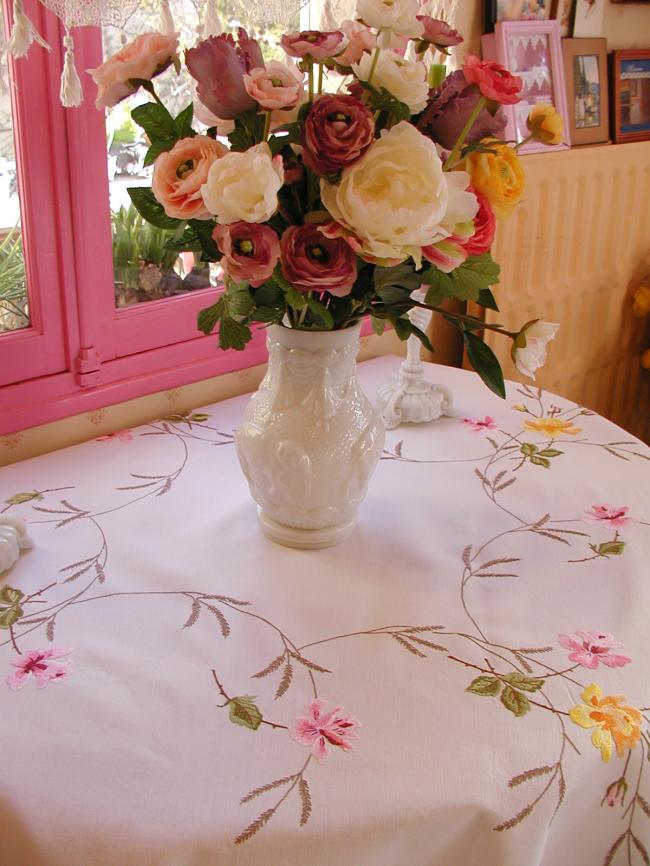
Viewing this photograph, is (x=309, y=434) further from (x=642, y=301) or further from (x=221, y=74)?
(x=642, y=301)

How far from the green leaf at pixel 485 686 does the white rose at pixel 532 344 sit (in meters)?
0.30

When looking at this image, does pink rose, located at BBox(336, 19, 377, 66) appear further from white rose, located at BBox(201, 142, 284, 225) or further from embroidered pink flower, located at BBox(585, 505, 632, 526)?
embroidered pink flower, located at BBox(585, 505, 632, 526)

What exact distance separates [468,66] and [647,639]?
564 mm

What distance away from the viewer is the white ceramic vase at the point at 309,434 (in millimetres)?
983

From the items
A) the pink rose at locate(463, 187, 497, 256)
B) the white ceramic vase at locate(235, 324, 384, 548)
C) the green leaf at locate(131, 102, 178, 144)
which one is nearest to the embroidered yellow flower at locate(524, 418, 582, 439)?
the white ceramic vase at locate(235, 324, 384, 548)

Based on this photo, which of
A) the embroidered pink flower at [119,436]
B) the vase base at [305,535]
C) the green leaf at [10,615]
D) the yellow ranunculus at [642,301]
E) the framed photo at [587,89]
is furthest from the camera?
the yellow ranunculus at [642,301]

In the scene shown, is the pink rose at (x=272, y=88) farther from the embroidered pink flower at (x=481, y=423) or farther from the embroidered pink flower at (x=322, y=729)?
the embroidered pink flower at (x=481, y=423)

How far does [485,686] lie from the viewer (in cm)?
83

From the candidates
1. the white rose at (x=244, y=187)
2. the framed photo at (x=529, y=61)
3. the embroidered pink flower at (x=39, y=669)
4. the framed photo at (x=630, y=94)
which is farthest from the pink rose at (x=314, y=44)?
the framed photo at (x=630, y=94)

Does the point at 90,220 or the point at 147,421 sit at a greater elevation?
the point at 90,220

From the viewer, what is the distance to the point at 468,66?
0.85 meters

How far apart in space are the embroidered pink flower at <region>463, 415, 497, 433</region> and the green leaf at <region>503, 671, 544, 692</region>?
22.6 inches

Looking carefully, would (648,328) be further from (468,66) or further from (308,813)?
(308,813)

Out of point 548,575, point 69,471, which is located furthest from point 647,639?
point 69,471
